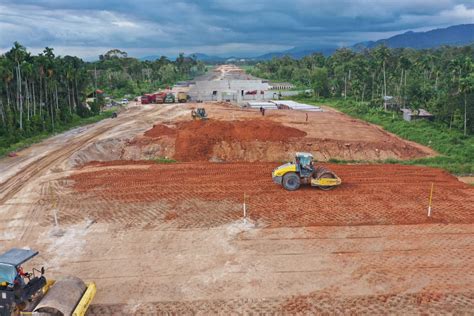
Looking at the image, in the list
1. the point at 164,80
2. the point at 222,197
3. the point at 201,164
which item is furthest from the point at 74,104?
the point at 164,80

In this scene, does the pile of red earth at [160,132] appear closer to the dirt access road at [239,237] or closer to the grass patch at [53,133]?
the dirt access road at [239,237]

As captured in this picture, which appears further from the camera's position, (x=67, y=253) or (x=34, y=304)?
A: (x=67, y=253)

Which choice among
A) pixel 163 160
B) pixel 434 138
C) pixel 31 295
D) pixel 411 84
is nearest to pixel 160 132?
pixel 163 160

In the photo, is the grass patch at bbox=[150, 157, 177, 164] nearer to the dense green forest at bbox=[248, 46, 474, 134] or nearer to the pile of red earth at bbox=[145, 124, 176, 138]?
the pile of red earth at bbox=[145, 124, 176, 138]

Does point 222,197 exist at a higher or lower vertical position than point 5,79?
lower

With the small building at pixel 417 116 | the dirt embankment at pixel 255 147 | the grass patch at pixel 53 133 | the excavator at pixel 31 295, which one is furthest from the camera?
the small building at pixel 417 116

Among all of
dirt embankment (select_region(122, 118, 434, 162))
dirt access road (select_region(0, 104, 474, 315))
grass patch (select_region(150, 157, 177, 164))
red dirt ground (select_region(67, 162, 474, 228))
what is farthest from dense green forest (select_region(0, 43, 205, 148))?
red dirt ground (select_region(67, 162, 474, 228))

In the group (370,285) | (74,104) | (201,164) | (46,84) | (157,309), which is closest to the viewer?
(157,309)

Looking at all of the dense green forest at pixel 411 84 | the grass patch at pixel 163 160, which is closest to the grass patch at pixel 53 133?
the grass patch at pixel 163 160

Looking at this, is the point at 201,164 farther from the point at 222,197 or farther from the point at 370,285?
the point at 370,285
